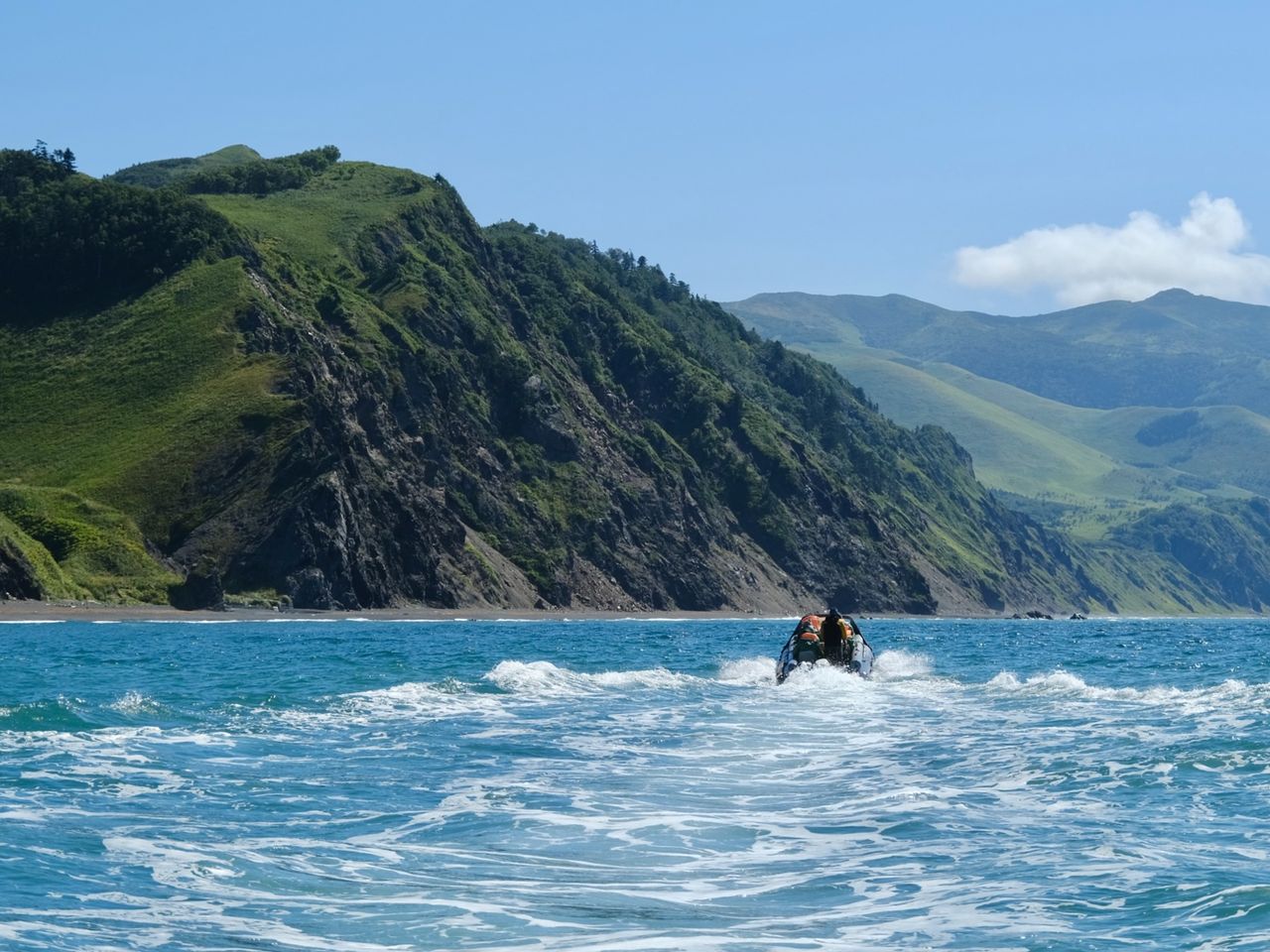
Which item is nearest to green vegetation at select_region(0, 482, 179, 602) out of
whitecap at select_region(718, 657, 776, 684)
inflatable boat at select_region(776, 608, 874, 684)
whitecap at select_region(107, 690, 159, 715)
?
whitecap at select_region(718, 657, 776, 684)

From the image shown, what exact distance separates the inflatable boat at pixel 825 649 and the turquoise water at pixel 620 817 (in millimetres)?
7793

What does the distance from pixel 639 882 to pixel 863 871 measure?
3410 millimetres

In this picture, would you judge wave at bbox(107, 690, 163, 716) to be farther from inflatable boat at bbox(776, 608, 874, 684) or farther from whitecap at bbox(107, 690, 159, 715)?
inflatable boat at bbox(776, 608, 874, 684)

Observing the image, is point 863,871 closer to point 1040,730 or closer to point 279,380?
point 1040,730

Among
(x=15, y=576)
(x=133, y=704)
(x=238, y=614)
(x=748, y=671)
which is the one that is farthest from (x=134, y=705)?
(x=238, y=614)

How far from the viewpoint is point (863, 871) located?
81.7 ft

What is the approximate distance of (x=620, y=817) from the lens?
29719mm

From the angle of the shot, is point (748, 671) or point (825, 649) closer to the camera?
point (825, 649)

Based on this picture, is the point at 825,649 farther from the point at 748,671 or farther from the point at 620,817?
the point at 620,817

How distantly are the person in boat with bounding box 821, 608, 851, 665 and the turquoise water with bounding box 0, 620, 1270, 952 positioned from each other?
341 inches

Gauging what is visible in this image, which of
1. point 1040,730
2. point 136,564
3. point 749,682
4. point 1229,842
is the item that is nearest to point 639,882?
point 1229,842

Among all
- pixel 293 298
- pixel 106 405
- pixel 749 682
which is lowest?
pixel 749 682

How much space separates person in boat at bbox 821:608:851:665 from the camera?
6762cm

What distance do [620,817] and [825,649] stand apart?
128ft
